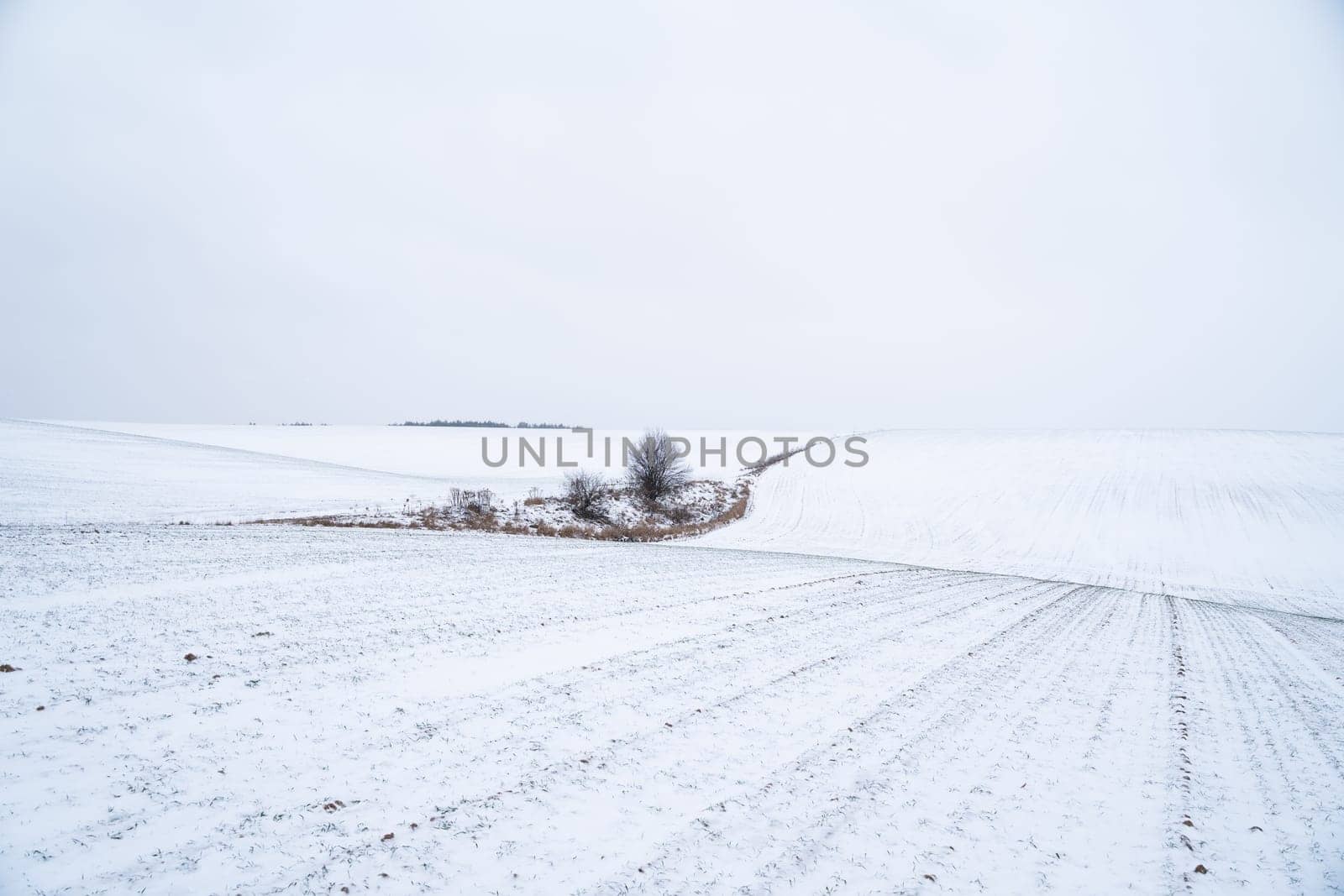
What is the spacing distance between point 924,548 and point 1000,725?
22462 mm

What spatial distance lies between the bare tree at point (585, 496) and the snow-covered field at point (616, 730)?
1511 centimetres

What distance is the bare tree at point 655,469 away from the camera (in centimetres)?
3709

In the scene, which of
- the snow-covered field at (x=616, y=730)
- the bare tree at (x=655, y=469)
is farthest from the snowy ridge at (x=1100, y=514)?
the snow-covered field at (x=616, y=730)

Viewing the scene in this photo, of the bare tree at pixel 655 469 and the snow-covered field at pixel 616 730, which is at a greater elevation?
the bare tree at pixel 655 469

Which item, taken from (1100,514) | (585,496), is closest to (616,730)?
(585,496)

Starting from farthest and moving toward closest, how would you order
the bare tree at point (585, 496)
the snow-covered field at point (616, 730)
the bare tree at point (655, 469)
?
the bare tree at point (655, 469)
the bare tree at point (585, 496)
the snow-covered field at point (616, 730)

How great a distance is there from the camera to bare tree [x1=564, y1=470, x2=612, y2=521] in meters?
31.6

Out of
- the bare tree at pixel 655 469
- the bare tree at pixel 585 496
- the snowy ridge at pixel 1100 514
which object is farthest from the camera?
the bare tree at pixel 655 469

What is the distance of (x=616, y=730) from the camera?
20.9 feet

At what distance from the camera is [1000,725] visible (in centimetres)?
721

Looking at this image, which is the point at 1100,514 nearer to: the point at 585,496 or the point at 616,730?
the point at 585,496

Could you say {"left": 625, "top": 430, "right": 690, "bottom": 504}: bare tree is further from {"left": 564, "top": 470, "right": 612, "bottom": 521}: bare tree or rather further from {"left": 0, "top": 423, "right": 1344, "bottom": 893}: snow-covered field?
{"left": 0, "top": 423, "right": 1344, "bottom": 893}: snow-covered field

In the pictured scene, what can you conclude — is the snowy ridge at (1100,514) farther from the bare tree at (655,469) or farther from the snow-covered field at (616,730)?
the snow-covered field at (616,730)

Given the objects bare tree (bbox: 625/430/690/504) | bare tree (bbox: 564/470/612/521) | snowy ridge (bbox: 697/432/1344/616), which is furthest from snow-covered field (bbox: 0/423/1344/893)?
bare tree (bbox: 625/430/690/504)
